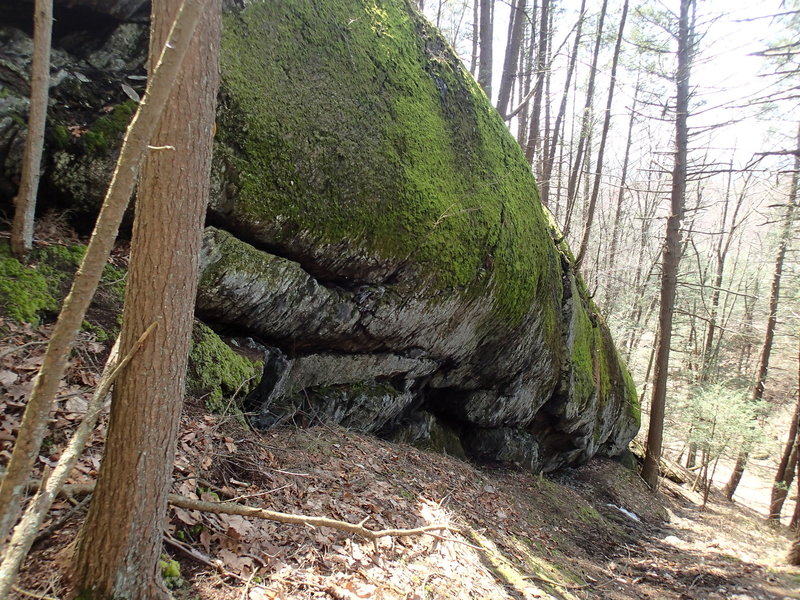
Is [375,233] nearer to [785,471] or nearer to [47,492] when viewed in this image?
[47,492]

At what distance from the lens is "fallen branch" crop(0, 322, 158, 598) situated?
1.59m

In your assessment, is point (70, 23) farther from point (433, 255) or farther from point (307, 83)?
point (433, 255)

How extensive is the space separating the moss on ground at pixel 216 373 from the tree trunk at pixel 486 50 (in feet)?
30.6

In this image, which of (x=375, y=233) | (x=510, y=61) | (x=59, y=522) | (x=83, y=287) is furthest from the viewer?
(x=510, y=61)

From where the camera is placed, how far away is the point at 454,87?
23.9 ft

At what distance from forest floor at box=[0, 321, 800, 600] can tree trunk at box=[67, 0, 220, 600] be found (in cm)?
29

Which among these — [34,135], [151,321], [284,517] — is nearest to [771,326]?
[284,517]

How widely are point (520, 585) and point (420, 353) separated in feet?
11.1

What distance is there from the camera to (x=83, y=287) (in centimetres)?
172

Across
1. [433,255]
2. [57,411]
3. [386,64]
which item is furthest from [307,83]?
[57,411]

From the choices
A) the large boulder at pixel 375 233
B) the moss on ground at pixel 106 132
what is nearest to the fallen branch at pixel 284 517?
the large boulder at pixel 375 233

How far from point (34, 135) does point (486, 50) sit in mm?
10540

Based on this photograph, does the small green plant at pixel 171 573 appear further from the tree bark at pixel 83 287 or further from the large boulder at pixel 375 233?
the large boulder at pixel 375 233

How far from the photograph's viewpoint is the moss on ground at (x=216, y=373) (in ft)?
13.8
